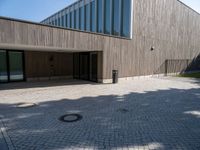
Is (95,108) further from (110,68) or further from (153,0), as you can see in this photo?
(153,0)

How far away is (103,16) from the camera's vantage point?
1569 cm

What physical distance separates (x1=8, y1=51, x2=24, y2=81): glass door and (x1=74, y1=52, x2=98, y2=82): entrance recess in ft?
14.2

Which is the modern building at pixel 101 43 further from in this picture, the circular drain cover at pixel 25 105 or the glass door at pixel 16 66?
the circular drain cover at pixel 25 105

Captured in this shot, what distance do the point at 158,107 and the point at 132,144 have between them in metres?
3.12

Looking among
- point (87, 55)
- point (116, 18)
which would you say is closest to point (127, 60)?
point (87, 55)

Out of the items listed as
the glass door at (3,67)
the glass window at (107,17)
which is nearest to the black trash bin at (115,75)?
the glass window at (107,17)

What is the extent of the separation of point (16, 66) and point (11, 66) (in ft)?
1.08

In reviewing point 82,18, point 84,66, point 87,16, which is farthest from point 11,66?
point 82,18

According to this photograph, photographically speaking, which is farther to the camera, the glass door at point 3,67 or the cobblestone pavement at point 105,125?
the glass door at point 3,67

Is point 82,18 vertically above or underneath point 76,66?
above

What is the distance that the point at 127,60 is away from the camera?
1303 centimetres

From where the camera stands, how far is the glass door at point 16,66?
11.6m

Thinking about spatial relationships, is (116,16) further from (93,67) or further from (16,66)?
(16,66)

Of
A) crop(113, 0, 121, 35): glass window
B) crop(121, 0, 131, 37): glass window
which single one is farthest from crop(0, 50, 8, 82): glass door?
crop(121, 0, 131, 37): glass window
